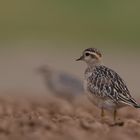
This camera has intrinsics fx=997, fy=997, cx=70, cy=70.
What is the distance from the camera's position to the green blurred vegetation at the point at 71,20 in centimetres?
3227

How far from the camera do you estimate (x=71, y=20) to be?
34812mm

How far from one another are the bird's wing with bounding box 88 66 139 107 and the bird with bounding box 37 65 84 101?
17.7 feet

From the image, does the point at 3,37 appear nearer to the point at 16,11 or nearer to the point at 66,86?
the point at 16,11

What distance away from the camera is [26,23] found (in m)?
32.9

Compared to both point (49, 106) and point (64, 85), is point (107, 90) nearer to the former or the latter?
point (49, 106)

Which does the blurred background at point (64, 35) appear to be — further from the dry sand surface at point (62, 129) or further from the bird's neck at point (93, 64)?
the dry sand surface at point (62, 129)

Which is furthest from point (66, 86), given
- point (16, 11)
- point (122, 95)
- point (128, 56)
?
point (16, 11)

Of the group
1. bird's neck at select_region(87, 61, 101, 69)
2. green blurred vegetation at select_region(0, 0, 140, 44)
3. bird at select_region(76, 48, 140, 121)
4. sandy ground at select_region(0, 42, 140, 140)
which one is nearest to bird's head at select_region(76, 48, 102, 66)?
bird's neck at select_region(87, 61, 101, 69)

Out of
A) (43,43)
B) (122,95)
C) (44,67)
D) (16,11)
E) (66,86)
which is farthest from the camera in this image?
(16,11)

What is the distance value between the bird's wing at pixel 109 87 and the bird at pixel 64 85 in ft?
17.7

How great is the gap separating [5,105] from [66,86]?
4.82 metres

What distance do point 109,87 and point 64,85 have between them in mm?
6683

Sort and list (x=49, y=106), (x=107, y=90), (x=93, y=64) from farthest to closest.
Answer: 1. (x=49, y=106)
2. (x=93, y=64)
3. (x=107, y=90)

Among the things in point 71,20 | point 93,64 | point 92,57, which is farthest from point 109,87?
point 71,20
